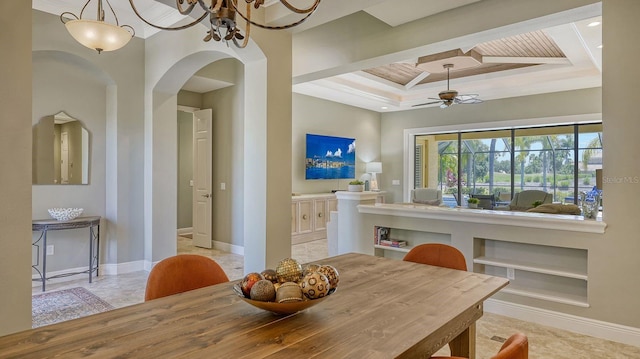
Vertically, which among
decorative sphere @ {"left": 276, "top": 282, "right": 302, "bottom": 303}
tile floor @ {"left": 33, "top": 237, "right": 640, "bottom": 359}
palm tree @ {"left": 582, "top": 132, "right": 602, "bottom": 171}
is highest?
palm tree @ {"left": 582, "top": 132, "right": 602, "bottom": 171}

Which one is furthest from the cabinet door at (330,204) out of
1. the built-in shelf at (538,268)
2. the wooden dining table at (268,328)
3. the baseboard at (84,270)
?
the wooden dining table at (268,328)

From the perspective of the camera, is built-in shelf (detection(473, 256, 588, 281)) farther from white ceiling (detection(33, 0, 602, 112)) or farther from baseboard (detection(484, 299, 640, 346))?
white ceiling (detection(33, 0, 602, 112))

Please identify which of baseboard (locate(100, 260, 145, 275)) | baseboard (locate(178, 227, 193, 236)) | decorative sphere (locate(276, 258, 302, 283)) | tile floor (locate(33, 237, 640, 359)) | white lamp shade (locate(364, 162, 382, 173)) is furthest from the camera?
white lamp shade (locate(364, 162, 382, 173))

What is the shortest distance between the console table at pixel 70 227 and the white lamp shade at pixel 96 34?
1978 millimetres

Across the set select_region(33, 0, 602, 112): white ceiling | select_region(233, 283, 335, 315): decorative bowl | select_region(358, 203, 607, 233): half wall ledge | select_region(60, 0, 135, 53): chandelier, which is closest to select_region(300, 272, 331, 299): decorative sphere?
select_region(233, 283, 335, 315): decorative bowl

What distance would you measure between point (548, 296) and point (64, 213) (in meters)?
4.82

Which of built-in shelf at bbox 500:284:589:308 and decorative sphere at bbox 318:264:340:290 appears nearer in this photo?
decorative sphere at bbox 318:264:340:290

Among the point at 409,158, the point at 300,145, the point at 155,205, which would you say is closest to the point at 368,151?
the point at 409,158

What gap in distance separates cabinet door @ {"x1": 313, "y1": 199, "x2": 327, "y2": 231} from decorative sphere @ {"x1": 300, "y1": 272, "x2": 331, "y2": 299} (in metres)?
5.62

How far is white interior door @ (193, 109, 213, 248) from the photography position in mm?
6375

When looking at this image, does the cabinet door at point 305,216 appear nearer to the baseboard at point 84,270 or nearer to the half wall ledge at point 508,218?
the half wall ledge at point 508,218

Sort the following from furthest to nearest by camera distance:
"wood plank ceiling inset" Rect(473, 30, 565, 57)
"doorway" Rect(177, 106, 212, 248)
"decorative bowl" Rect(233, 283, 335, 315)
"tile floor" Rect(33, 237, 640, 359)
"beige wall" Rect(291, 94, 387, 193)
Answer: "beige wall" Rect(291, 94, 387, 193)
"doorway" Rect(177, 106, 212, 248)
"wood plank ceiling inset" Rect(473, 30, 565, 57)
"tile floor" Rect(33, 237, 640, 359)
"decorative bowl" Rect(233, 283, 335, 315)

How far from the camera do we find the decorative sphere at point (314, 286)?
1.34 m

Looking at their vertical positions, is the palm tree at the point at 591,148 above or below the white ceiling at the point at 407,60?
below
